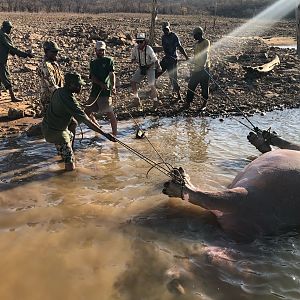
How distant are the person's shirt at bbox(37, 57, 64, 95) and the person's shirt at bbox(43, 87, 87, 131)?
781 millimetres

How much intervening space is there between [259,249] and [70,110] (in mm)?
3054

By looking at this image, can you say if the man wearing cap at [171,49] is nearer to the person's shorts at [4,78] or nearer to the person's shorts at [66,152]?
the person's shorts at [4,78]

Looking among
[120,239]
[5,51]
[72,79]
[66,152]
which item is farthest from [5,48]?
[120,239]

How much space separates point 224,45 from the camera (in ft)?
72.3

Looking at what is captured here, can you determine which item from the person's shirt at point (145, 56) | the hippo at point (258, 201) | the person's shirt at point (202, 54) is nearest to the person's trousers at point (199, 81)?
the person's shirt at point (202, 54)

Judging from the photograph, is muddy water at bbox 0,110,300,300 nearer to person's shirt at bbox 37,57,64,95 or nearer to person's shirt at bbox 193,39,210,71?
person's shirt at bbox 37,57,64,95

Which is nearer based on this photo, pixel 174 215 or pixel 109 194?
pixel 174 215

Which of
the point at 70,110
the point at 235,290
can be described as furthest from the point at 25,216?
the point at 235,290

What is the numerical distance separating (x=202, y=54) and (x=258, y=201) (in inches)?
219

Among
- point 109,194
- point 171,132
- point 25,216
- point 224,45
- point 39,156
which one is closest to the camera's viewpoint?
point 25,216

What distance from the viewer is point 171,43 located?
33.2 feet

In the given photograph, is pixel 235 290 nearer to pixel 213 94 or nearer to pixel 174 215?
pixel 174 215

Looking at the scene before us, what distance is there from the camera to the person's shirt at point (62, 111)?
5.82m

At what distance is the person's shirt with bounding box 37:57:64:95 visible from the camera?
22.5 feet
